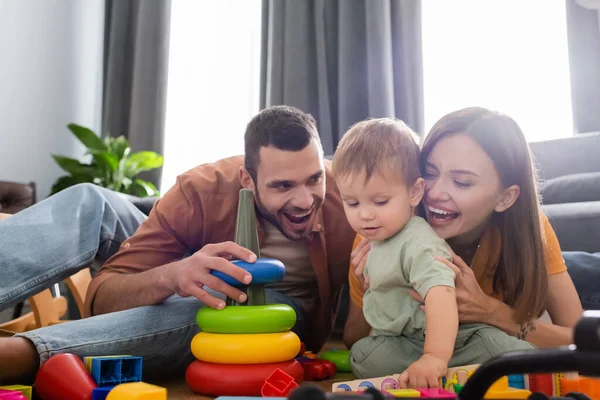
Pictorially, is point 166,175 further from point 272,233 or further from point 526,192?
point 526,192

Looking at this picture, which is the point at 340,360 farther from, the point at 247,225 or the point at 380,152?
the point at 380,152

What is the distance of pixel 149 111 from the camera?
3.90 metres

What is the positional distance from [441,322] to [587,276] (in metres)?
0.67

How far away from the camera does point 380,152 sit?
115 cm

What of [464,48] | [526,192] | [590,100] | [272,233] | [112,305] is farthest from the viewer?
[464,48]

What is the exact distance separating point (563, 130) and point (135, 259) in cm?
244

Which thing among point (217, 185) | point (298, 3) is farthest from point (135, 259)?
point (298, 3)

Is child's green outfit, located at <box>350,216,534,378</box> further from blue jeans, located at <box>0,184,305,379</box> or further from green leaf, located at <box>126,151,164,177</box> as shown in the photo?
green leaf, located at <box>126,151,164,177</box>

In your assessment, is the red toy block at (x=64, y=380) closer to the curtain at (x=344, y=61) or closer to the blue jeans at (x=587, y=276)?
the blue jeans at (x=587, y=276)

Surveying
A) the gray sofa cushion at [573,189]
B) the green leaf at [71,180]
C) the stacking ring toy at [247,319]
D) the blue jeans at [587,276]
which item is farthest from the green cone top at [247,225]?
the green leaf at [71,180]

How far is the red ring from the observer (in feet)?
3.66

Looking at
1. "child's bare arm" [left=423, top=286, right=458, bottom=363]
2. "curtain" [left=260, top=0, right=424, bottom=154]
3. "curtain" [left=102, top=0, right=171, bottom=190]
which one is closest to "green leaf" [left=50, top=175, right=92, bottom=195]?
"curtain" [left=102, top=0, right=171, bottom=190]

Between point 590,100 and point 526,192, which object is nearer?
point 526,192

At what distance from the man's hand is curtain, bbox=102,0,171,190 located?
275cm
